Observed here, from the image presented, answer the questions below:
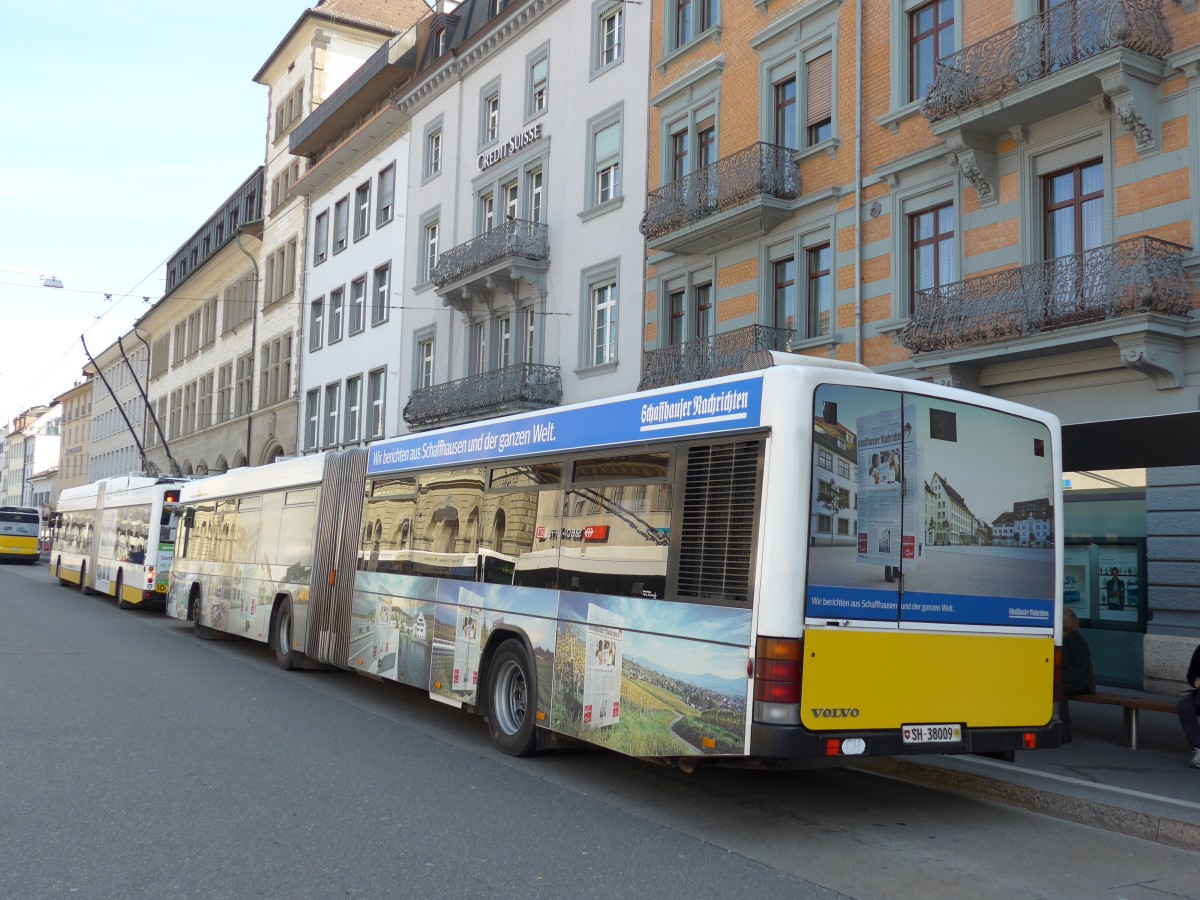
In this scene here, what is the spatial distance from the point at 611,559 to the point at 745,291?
42.8 feet

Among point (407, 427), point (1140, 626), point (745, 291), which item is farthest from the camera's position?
point (407, 427)

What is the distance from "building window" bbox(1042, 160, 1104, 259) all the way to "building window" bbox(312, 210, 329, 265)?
30155 millimetres

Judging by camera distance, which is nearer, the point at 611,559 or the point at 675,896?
the point at 675,896

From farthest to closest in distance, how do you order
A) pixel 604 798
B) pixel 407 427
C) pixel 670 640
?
pixel 407 427 < pixel 604 798 < pixel 670 640

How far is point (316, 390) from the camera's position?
40688mm

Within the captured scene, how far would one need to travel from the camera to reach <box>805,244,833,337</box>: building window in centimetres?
1916

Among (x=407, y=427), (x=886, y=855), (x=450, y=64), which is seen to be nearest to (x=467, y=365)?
(x=407, y=427)

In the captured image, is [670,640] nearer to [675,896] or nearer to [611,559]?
[611,559]

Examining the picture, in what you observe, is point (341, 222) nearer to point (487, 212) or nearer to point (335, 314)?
point (335, 314)

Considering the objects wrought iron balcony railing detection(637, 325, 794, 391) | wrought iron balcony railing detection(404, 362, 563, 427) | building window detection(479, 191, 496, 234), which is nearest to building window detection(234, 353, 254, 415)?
wrought iron balcony railing detection(404, 362, 563, 427)

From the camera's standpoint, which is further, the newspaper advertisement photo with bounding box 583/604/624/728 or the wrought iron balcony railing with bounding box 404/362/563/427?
the wrought iron balcony railing with bounding box 404/362/563/427

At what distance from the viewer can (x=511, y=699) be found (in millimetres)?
10000

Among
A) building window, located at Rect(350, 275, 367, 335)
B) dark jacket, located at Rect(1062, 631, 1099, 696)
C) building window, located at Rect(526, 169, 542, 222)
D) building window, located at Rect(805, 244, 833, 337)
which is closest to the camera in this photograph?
dark jacket, located at Rect(1062, 631, 1099, 696)

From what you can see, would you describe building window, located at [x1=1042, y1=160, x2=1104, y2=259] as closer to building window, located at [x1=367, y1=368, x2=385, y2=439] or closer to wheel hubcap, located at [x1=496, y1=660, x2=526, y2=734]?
wheel hubcap, located at [x1=496, y1=660, x2=526, y2=734]
